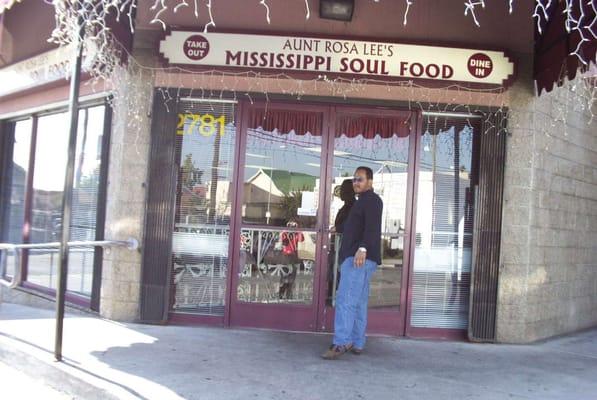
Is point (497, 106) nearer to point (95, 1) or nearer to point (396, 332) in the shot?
point (396, 332)

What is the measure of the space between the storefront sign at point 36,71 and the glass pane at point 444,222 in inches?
173

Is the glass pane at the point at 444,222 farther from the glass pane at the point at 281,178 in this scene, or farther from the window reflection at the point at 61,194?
the window reflection at the point at 61,194

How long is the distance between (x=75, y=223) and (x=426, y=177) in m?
4.44

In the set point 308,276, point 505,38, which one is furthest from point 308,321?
point 505,38

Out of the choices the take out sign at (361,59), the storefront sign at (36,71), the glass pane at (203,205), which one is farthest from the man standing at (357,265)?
the storefront sign at (36,71)

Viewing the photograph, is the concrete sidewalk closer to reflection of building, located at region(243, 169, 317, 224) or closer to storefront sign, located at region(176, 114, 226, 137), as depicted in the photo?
reflection of building, located at region(243, 169, 317, 224)

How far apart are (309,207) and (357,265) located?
134cm

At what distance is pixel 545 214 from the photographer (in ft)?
21.6

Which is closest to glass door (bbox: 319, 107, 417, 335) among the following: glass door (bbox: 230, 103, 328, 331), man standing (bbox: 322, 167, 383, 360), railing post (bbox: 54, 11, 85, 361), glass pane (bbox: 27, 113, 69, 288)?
glass door (bbox: 230, 103, 328, 331)

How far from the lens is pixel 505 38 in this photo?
629cm

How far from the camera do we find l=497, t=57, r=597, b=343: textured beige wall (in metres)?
6.30

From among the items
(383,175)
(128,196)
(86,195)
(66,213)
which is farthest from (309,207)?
(86,195)

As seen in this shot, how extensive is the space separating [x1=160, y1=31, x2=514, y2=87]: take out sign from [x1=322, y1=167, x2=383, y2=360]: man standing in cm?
134

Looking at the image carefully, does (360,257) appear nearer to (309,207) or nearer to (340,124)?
(309,207)
